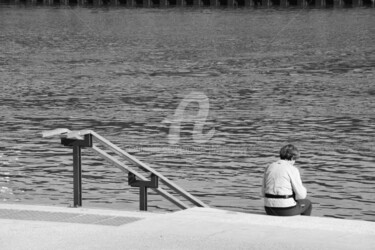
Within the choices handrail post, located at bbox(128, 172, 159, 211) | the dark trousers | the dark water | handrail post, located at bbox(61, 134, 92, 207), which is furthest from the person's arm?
the dark water

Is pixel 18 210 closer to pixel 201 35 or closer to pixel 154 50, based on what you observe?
pixel 154 50

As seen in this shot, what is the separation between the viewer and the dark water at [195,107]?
29.7m

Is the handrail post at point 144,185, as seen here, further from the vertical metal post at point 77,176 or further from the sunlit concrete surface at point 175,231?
the sunlit concrete surface at point 175,231

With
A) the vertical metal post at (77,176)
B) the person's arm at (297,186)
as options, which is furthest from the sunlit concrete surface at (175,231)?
the person's arm at (297,186)

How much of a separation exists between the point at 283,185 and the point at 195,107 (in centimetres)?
3483

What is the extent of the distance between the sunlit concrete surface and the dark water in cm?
1088

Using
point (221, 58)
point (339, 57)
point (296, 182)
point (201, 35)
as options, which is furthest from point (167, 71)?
point (296, 182)

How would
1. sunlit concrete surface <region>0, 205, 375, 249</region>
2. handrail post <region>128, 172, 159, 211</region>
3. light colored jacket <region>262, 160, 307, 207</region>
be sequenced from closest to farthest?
sunlit concrete surface <region>0, 205, 375, 249</region>
light colored jacket <region>262, 160, 307, 207</region>
handrail post <region>128, 172, 159, 211</region>

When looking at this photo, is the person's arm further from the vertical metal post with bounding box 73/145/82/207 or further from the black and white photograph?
the vertical metal post with bounding box 73/145/82/207

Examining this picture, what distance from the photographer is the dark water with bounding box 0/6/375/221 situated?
29.7m

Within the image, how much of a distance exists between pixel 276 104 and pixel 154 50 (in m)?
35.4

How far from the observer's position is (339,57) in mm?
76562

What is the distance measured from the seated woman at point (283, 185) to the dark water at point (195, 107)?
8875 mm

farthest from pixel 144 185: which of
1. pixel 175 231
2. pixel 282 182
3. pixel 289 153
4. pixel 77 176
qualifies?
pixel 175 231
